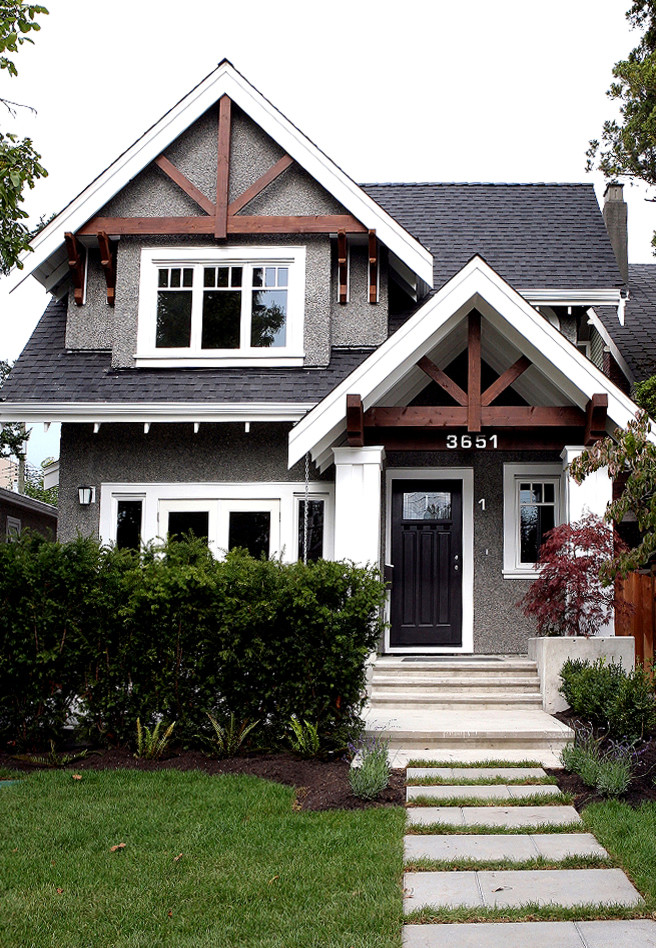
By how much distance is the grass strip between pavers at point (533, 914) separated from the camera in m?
4.43

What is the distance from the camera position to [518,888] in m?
4.83

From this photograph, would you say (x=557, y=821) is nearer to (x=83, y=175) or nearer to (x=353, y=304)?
(x=353, y=304)

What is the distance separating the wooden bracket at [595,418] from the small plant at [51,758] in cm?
626

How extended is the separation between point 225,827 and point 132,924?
1494mm

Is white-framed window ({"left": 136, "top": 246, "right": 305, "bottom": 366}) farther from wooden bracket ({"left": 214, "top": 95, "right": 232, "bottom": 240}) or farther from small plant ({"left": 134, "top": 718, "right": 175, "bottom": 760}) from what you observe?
small plant ({"left": 134, "top": 718, "right": 175, "bottom": 760})

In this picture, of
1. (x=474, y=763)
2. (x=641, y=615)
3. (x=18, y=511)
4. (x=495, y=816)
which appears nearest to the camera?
(x=495, y=816)

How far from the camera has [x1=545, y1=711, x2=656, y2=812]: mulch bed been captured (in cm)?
640

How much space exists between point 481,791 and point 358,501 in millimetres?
4461

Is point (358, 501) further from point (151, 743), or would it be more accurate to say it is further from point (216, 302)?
point (151, 743)

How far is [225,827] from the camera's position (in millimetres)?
5773

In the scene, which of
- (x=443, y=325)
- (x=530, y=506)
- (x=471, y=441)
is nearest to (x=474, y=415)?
(x=471, y=441)

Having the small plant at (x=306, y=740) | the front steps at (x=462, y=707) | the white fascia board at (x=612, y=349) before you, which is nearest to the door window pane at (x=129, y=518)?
the front steps at (x=462, y=707)

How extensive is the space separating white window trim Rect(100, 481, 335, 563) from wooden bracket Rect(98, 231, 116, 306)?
107 inches

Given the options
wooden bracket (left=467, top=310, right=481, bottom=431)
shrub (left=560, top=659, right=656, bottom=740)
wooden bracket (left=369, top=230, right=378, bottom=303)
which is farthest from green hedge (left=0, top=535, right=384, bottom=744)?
wooden bracket (left=369, top=230, right=378, bottom=303)
